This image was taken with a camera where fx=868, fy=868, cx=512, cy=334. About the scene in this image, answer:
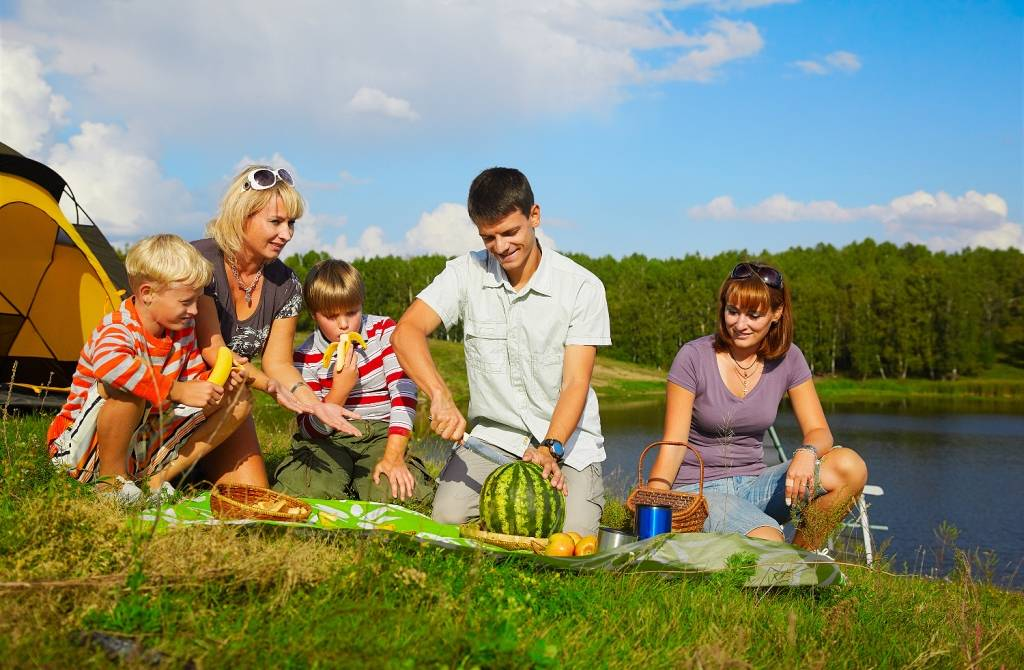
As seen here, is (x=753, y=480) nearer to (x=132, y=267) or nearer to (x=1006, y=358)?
(x=132, y=267)

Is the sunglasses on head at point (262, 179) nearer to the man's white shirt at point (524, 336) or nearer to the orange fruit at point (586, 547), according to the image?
the man's white shirt at point (524, 336)

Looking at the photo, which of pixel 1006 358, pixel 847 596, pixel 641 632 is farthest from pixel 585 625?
pixel 1006 358

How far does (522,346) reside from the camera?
5.10m

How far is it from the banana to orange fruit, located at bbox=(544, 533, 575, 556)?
1.91 m

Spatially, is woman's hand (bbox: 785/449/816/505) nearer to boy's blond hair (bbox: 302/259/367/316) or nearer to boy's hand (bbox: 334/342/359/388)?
boy's hand (bbox: 334/342/359/388)

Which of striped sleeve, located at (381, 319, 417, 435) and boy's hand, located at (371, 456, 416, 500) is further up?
striped sleeve, located at (381, 319, 417, 435)

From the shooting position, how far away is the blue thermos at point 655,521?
4402 mm

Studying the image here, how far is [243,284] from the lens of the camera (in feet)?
17.7

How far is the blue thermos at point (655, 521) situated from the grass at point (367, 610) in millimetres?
458

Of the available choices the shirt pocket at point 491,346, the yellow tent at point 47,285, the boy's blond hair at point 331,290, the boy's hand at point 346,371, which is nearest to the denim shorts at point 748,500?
the shirt pocket at point 491,346

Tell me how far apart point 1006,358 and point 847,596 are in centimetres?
7894

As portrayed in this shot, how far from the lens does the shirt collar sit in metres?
5.07

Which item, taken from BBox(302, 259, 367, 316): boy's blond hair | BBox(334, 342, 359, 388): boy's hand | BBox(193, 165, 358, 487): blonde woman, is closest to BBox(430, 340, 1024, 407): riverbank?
BBox(302, 259, 367, 316): boy's blond hair

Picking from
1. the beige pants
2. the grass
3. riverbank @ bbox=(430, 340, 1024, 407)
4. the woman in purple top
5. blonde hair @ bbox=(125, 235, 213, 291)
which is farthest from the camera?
riverbank @ bbox=(430, 340, 1024, 407)
